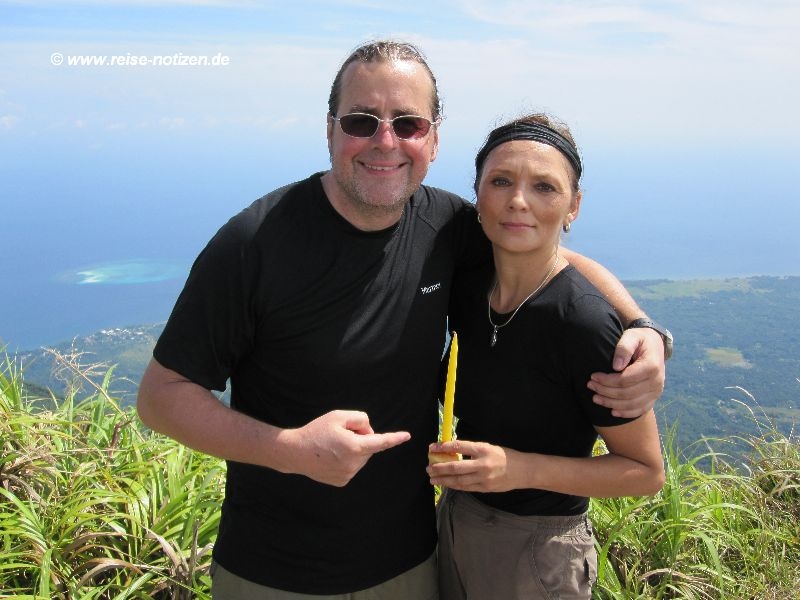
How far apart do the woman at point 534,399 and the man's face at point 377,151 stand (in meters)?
0.39

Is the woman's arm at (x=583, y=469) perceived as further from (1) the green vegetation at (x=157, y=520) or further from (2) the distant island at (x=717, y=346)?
(2) the distant island at (x=717, y=346)

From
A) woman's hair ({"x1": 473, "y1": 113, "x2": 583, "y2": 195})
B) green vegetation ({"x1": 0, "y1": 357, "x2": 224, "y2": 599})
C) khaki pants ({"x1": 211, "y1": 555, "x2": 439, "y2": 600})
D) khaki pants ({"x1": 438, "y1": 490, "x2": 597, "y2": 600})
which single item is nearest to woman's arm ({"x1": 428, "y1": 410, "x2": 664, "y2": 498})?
khaki pants ({"x1": 438, "y1": 490, "x2": 597, "y2": 600})

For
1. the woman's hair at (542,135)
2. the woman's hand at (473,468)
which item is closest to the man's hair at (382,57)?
the woman's hair at (542,135)

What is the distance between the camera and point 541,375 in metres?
2.57

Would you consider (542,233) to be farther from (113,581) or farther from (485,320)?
(113,581)

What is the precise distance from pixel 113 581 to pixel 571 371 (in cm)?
281

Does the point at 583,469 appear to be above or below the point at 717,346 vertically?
above

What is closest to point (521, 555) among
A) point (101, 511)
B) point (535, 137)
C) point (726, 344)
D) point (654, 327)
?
point (654, 327)

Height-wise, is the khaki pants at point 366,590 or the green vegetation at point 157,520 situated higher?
the khaki pants at point 366,590

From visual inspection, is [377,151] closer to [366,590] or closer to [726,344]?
[366,590]

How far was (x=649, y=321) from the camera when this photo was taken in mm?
2684

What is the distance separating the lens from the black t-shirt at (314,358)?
7.84 feet

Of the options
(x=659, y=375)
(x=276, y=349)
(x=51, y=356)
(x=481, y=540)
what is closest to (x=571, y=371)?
(x=659, y=375)

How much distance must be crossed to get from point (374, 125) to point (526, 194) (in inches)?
27.0
